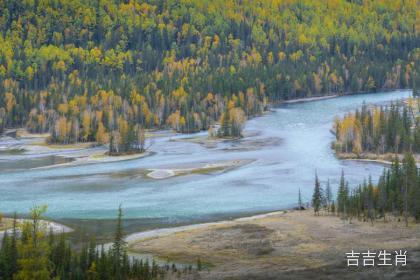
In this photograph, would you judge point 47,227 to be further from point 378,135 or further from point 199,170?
point 378,135

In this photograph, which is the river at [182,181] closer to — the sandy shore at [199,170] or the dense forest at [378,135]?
the sandy shore at [199,170]

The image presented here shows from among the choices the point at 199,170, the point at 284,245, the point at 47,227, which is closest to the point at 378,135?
the point at 199,170

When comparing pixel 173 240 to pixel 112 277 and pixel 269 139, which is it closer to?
pixel 112 277

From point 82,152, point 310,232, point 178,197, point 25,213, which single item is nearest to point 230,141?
point 82,152

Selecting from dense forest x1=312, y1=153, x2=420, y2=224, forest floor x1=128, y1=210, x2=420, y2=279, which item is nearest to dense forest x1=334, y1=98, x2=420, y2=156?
dense forest x1=312, y1=153, x2=420, y2=224

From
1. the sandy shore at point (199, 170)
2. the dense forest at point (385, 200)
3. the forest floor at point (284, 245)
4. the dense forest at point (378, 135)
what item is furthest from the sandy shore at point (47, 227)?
the dense forest at point (378, 135)

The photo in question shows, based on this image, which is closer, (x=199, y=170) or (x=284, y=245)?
(x=284, y=245)
